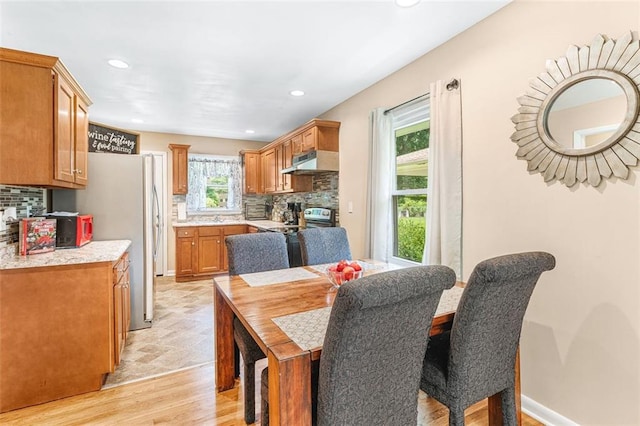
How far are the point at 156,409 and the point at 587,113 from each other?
9.70ft

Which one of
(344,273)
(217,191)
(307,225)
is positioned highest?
(217,191)

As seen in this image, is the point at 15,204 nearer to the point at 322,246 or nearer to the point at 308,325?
the point at 322,246

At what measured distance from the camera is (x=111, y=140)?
11.3ft

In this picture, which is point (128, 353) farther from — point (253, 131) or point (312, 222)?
point (253, 131)

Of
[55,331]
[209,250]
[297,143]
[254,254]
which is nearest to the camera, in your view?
[55,331]

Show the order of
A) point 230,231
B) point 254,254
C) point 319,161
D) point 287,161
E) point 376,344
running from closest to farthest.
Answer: point 376,344
point 254,254
point 319,161
point 287,161
point 230,231

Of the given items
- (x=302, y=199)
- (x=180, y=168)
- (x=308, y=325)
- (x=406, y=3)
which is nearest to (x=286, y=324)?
(x=308, y=325)

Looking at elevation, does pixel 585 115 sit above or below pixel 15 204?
above

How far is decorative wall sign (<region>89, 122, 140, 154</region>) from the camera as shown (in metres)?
3.30

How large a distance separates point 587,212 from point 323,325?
1505mm

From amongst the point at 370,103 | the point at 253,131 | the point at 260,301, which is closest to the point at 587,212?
the point at 260,301

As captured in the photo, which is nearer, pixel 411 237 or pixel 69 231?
pixel 69 231

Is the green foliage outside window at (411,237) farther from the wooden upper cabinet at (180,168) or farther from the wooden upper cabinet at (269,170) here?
the wooden upper cabinet at (180,168)

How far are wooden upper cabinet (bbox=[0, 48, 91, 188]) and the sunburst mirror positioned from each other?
2.88 metres
